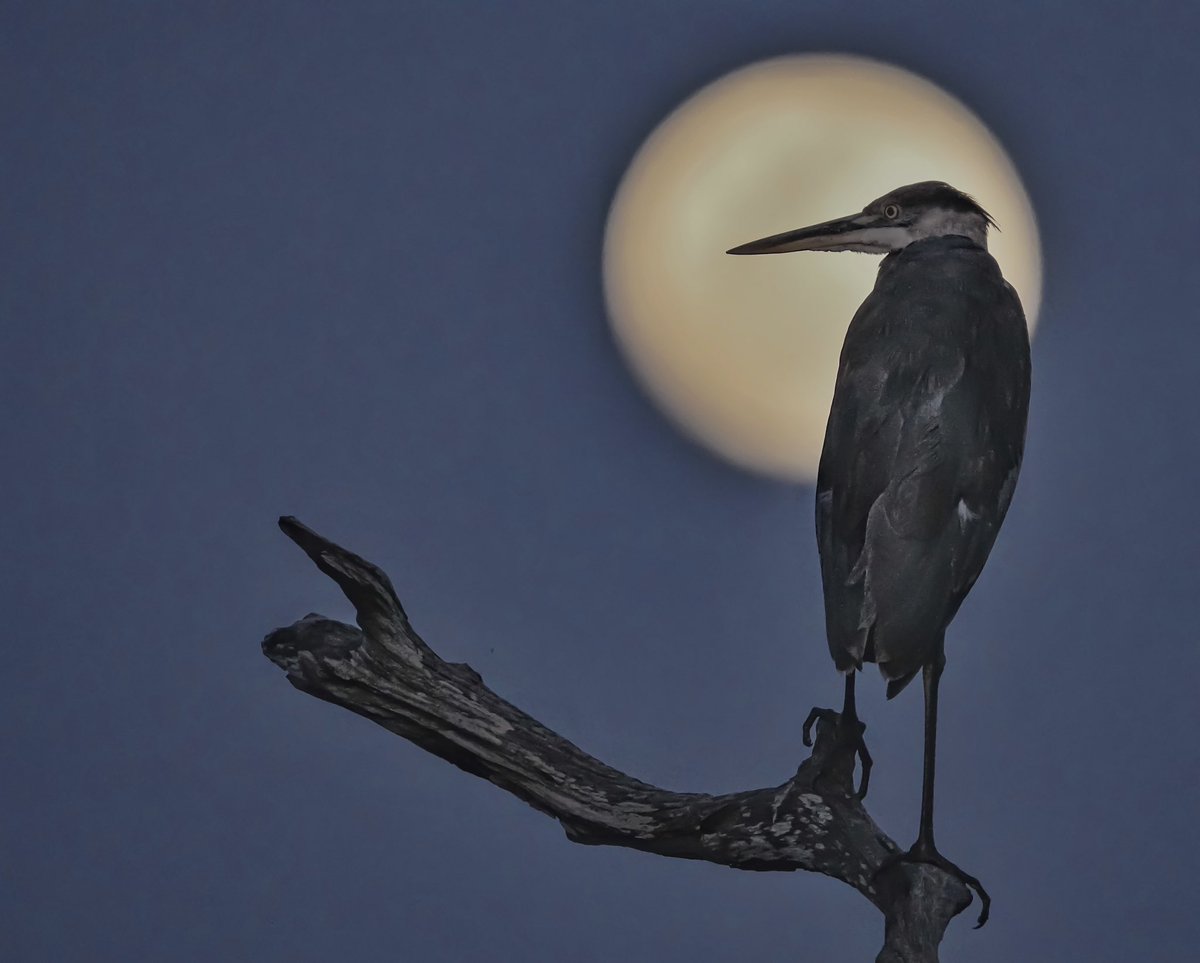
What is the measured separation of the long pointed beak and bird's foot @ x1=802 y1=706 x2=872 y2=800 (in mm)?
1886

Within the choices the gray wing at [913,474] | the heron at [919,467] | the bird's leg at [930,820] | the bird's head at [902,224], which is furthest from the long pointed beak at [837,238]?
the bird's leg at [930,820]

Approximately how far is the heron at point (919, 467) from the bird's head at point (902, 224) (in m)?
0.24

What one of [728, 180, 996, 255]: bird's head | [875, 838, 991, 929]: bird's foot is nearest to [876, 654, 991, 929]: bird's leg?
[875, 838, 991, 929]: bird's foot

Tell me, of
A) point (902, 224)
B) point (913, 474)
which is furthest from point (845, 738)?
point (902, 224)

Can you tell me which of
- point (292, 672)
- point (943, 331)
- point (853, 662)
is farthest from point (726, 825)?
point (943, 331)

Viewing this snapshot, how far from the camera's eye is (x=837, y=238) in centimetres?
602

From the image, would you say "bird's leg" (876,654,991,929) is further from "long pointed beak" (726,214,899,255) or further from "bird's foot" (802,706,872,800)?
"long pointed beak" (726,214,899,255)

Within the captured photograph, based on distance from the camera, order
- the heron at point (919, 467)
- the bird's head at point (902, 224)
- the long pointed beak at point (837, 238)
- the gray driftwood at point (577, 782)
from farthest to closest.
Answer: the long pointed beak at point (837, 238) → the bird's head at point (902, 224) → the heron at point (919, 467) → the gray driftwood at point (577, 782)

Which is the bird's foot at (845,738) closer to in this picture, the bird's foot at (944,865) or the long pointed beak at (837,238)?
the bird's foot at (944,865)

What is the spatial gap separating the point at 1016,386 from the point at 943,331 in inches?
13.3

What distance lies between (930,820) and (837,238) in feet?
7.59

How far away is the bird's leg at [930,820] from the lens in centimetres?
451

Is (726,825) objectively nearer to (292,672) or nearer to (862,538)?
(862,538)

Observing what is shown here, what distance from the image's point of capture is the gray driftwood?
14.3ft
